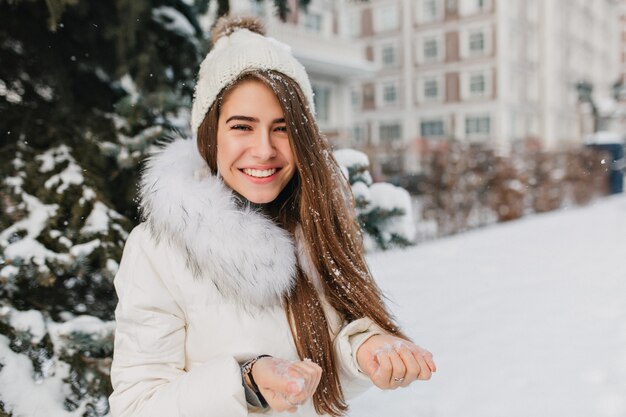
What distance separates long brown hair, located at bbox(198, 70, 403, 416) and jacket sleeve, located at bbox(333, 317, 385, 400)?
0.03m

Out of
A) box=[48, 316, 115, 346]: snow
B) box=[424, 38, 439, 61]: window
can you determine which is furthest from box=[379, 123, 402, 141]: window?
box=[48, 316, 115, 346]: snow

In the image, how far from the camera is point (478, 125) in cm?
3100

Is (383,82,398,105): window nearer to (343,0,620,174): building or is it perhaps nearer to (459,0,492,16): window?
(343,0,620,174): building

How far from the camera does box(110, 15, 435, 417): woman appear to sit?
1249 mm

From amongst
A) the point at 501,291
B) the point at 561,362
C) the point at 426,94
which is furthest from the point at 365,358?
the point at 426,94

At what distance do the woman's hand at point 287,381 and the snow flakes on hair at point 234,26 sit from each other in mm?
966

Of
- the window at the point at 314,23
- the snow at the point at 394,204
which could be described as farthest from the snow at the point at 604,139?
the snow at the point at 394,204

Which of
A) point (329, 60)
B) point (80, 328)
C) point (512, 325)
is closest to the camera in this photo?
point (80, 328)

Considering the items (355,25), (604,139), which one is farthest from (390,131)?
(604,139)

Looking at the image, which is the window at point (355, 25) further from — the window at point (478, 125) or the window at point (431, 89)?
the window at point (478, 125)

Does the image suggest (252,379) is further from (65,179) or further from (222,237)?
(65,179)

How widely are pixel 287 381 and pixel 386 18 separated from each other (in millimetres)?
35323

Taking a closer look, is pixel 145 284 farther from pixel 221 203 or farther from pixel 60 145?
pixel 60 145

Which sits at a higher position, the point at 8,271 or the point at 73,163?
the point at 73,163
